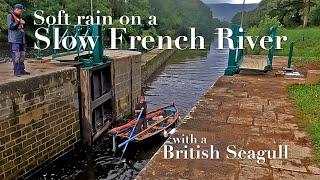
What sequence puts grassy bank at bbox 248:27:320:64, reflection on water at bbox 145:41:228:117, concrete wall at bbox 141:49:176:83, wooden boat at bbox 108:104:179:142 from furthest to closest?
concrete wall at bbox 141:49:176:83 < grassy bank at bbox 248:27:320:64 < reflection on water at bbox 145:41:228:117 < wooden boat at bbox 108:104:179:142

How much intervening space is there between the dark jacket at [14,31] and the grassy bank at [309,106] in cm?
666

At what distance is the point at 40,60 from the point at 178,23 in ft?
216

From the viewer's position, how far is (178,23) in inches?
3000

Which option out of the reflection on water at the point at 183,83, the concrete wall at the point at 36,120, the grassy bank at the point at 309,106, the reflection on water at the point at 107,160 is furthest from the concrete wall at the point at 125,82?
the grassy bank at the point at 309,106

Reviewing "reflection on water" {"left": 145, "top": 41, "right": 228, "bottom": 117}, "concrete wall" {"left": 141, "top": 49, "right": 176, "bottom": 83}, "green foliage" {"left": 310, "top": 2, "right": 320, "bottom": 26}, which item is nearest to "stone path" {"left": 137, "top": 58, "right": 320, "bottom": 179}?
"reflection on water" {"left": 145, "top": 41, "right": 228, "bottom": 117}

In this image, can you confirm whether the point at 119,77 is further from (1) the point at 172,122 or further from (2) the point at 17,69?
(2) the point at 17,69

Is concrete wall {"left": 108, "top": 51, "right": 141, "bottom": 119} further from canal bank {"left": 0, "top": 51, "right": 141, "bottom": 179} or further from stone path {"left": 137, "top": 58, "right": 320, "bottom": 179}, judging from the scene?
stone path {"left": 137, "top": 58, "right": 320, "bottom": 179}

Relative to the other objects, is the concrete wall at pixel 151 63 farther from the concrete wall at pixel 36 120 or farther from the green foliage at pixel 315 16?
the green foliage at pixel 315 16

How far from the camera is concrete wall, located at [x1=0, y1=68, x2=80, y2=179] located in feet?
26.3

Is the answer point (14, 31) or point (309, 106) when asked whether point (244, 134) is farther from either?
point (14, 31)

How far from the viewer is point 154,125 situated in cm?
1198

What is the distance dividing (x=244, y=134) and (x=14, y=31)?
18.9ft

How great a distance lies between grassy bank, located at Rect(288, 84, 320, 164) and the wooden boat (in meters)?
4.33

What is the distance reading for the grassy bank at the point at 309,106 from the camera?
6.37m
